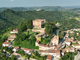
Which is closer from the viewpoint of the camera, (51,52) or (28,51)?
(51,52)

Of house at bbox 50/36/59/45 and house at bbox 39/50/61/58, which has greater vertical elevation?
house at bbox 50/36/59/45

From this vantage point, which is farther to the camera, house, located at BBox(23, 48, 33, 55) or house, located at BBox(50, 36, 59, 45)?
house, located at BBox(50, 36, 59, 45)

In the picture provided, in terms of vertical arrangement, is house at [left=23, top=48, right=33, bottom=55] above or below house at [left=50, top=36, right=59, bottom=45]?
below

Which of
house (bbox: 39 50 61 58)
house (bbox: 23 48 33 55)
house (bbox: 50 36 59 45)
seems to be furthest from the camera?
house (bbox: 50 36 59 45)

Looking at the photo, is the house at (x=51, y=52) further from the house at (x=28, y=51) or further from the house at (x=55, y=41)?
the house at (x=55, y=41)

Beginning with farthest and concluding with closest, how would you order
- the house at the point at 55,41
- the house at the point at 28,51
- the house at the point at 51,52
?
the house at the point at 55,41 < the house at the point at 28,51 < the house at the point at 51,52

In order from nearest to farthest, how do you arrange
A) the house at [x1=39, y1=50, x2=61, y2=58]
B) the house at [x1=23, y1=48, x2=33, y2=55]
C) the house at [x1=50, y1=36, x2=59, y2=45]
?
the house at [x1=39, y1=50, x2=61, y2=58] < the house at [x1=23, y1=48, x2=33, y2=55] < the house at [x1=50, y1=36, x2=59, y2=45]

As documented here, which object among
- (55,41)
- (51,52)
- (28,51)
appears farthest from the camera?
(55,41)

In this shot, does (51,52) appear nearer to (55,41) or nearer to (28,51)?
(55,41)

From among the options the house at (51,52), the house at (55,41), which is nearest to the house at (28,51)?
the house at (51,52)

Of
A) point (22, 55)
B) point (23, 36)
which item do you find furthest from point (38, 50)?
point (23, 36)

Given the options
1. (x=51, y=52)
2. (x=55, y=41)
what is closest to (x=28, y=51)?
(x=51, y=52)

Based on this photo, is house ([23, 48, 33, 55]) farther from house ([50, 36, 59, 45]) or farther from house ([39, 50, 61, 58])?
house ([50, 36, 59, 45])

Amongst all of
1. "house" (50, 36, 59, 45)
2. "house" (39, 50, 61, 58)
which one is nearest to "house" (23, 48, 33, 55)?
"house" (39, 50, 61, 58)
